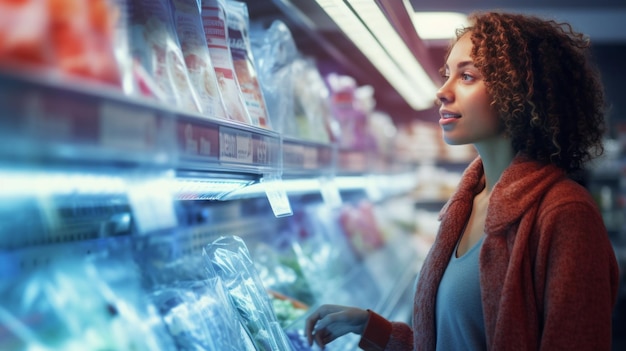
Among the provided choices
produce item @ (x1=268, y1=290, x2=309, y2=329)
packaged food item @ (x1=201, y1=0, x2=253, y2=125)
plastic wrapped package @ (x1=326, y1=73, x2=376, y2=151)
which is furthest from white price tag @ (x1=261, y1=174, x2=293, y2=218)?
plastic wrapped package @ (x1=326, y1=73, x2=376, y2=151)

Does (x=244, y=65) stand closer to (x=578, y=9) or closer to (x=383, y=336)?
(x=383, y=336)

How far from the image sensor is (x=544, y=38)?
1529mm

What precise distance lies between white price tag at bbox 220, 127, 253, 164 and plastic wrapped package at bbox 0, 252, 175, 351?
309 mm

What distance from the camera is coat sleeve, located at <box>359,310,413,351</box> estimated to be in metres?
1.72

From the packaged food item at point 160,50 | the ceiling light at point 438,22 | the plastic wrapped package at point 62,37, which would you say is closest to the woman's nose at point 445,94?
the packaged food item at point 160,50

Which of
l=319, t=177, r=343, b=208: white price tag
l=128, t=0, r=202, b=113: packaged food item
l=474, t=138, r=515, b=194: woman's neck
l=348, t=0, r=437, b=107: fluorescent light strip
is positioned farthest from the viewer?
l=319, t=177, r=343, b=208: white price tag

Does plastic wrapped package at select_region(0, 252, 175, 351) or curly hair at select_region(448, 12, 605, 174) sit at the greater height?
curly hair at select_region(448, 12, 605, 174)

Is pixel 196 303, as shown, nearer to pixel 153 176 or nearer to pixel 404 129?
pixel 153 176

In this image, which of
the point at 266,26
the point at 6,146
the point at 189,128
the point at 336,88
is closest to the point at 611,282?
the point at 189,128

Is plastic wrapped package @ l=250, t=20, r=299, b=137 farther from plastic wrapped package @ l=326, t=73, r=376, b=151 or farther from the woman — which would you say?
plastic wrapped package @ l=326, t=73, r=376, b=151

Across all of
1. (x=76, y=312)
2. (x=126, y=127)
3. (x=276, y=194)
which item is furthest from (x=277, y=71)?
(x=126, y=127)

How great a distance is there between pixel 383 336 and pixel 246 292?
49cm

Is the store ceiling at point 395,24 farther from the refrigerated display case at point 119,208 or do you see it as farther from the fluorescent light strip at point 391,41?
the refrigerated display case at point 119,208

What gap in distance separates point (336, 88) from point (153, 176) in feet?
7.79
